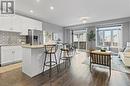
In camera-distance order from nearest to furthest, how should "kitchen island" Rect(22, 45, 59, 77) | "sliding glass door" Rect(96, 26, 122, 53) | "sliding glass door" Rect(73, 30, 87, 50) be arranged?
"kitchen island" Rect(22, 45, 59, 77) < "sliding glass door" Rect(96, 26, 122, 53) < "sliding glass door" Rect(73, 30, 87, 50)

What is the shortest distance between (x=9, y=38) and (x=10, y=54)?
1.05 m

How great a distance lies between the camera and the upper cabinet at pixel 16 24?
15.4 ft

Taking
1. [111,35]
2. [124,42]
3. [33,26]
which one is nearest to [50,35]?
[33,26]

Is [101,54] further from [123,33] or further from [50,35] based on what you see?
[50,35]

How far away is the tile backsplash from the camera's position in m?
4.99

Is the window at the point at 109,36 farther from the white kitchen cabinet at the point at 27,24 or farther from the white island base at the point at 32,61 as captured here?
the white island base at the point at 32,61

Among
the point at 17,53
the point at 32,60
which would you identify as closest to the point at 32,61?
Answer: the point at 32,60

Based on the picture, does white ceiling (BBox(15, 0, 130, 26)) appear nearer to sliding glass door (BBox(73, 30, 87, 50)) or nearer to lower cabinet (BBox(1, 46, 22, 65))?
lower cabinet (BBox(1, 46, 22, 65))

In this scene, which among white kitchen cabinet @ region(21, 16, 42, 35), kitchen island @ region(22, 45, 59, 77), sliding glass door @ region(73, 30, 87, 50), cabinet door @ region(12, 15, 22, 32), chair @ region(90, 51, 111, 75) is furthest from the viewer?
sliding glass door @ region(73, 30, 87, 50)

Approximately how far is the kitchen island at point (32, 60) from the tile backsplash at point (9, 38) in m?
2.42

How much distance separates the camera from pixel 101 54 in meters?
3.98

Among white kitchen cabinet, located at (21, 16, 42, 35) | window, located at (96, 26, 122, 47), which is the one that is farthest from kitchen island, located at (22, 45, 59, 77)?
window, located at (96, 26, 122, 47)

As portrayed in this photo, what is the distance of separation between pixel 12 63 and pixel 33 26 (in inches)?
105

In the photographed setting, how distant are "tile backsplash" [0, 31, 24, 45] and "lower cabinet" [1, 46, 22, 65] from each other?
576 millimetres
